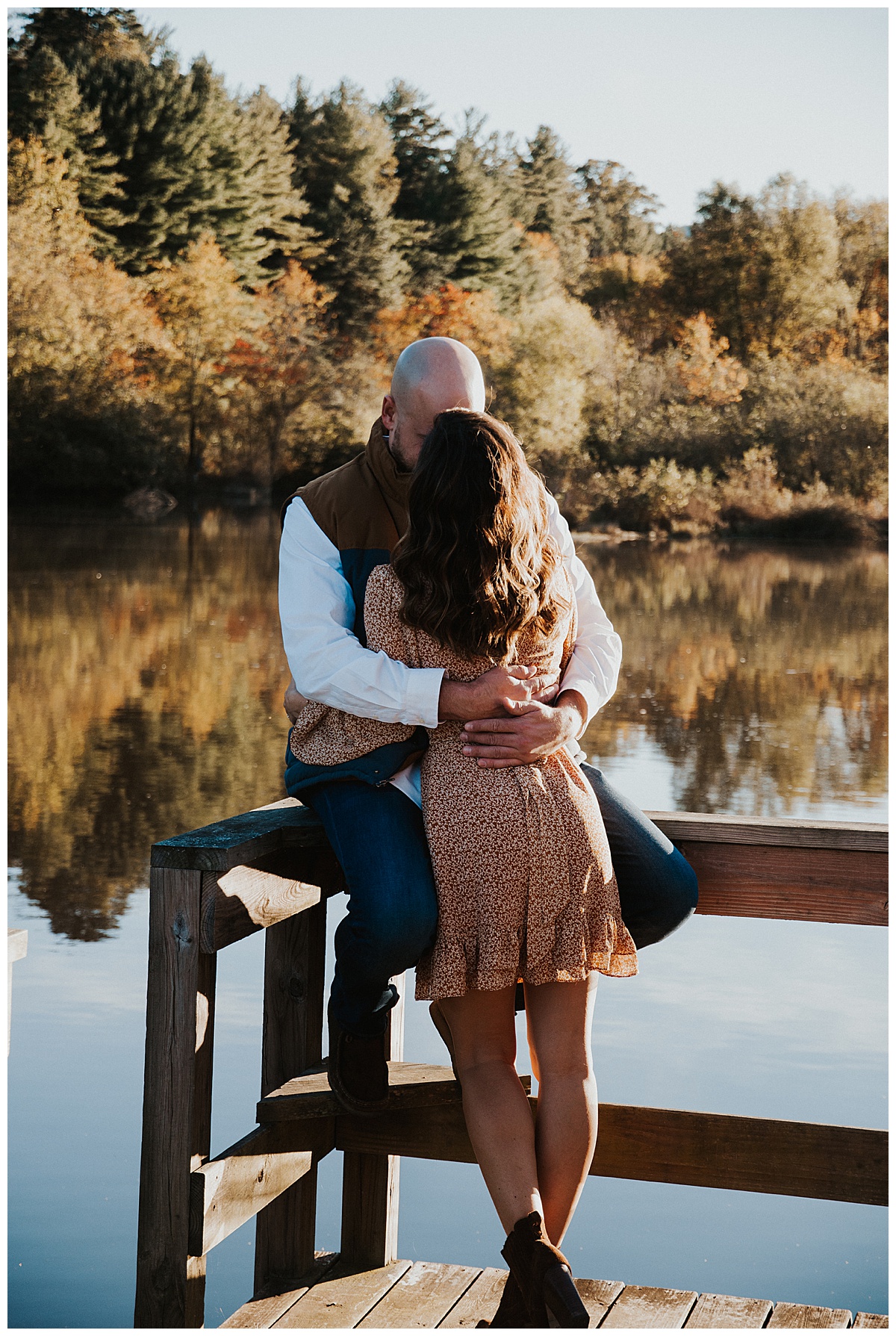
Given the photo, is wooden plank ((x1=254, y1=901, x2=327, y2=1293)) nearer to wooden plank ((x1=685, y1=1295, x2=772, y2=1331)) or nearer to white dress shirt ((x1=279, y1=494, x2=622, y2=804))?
white dress shirt ((x1=279, y1=494, x2=622, y2=804))

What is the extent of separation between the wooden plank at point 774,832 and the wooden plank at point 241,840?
0.47 meters

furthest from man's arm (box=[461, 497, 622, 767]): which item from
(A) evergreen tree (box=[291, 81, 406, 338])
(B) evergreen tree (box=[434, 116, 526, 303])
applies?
(B) evergreen tree (box=[434, 116, 526, 303])

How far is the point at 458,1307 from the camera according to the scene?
1992mm

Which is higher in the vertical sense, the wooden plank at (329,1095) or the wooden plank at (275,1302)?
the wooden plank at (329,1095)

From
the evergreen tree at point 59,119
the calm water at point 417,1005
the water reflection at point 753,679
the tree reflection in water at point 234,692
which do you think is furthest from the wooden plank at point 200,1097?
the evergreen tree at point 59,119

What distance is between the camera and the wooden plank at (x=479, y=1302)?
1.95 m

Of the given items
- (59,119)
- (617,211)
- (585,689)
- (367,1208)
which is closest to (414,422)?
(585,689)

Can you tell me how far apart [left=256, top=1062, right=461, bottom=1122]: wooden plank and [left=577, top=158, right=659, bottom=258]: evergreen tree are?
113ft

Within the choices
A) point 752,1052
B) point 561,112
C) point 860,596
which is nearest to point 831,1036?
point 752,1052

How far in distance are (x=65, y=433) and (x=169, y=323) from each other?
12.0 ft

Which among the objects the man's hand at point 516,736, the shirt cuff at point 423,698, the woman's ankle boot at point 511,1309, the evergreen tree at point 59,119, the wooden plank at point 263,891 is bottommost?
the woman's ankle boot at point 511,1309

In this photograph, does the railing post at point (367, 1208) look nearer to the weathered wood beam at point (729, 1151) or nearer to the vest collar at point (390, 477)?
the weathered wood beam at point (729, 1151)

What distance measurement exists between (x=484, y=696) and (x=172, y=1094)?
2.01 ft

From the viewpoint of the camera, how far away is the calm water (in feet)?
10.3
